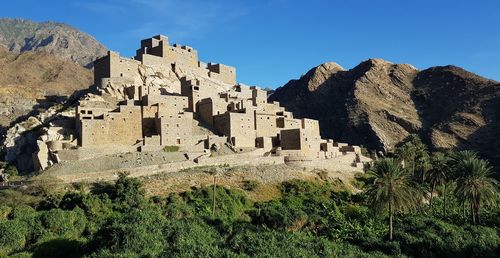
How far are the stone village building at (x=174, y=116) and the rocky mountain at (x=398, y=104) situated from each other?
137ft

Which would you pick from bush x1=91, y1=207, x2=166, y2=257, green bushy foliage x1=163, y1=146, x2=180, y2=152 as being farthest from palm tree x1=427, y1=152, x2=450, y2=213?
bush x1=91, y1=207, x2=166, y2=257

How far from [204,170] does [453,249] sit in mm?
21324

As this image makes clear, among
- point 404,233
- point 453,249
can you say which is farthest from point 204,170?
point 453,249

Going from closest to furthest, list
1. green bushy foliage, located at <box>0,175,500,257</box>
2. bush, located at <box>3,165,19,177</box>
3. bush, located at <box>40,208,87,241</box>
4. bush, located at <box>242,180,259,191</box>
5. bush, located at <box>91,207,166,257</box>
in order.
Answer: bush, located at <box>91,207,166,257</box>
green bushy foliage, located at <box>0,175,500,257</box>
bush, located at <box>40,208,87,241</box>
bush, located at <box>3,165,19,177</box>
bush, located at <box>242,180,259,191</box>

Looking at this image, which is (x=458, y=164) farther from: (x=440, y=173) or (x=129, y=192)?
(x=129, y=192)

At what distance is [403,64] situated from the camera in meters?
119

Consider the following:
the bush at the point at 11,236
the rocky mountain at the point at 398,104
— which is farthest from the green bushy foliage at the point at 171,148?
the rocky mountain at the point at 398,104

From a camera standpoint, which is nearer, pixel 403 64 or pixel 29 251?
pixel 29 251

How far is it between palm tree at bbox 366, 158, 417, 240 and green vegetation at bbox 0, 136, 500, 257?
7cm

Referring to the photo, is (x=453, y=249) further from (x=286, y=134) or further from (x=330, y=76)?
(x=330, y=76)

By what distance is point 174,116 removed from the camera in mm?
45125

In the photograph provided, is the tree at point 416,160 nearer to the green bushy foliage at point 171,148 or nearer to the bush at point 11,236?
the green bushy foliage at point 171,148

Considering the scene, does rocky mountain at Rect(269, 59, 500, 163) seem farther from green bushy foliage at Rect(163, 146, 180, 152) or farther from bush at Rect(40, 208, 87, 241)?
bush at Rect(40, 208, 87, 241)

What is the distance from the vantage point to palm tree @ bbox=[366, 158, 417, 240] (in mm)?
29844
